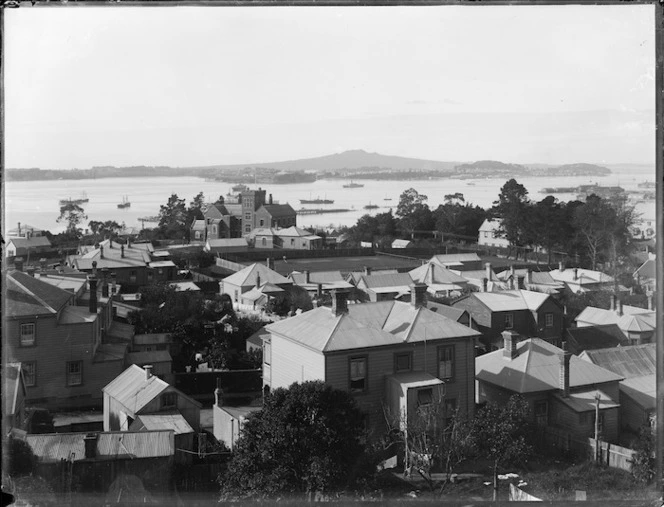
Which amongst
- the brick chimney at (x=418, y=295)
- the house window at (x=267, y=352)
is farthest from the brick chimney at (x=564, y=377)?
the house window at (x=267, y=352)

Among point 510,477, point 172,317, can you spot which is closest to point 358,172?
point 172,317

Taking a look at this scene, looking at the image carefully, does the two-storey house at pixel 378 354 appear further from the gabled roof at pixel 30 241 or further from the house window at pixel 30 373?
the gabled roof at pixel 30 241

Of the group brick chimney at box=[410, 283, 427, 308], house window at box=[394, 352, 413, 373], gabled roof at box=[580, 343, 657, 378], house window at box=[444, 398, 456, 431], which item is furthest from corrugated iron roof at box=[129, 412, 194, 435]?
gabled roof at box=[580, 343, 657, 378]

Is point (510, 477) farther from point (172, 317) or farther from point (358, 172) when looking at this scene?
point (358, 172)

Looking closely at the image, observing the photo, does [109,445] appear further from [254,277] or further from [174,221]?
[174,221]

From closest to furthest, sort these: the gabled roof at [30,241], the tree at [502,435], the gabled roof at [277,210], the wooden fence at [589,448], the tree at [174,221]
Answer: the tree at [502,435]
the wooden fence at [589,448]
the gabled roof at [30,241]
the tree at [174,221]
the gabled roof at [277,210]

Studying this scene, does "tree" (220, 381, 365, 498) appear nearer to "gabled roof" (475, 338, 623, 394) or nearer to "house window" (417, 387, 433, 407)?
"house window" (417, 387, 433, 407)

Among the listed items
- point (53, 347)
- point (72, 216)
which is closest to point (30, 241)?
point (72, 216)
